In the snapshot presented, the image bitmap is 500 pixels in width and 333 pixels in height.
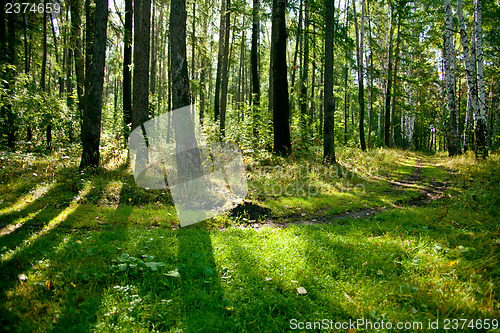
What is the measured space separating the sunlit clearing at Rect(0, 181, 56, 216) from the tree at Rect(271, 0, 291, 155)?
8746 millimetres

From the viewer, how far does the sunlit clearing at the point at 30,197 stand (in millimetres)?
5493

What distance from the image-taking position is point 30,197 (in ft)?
20.6

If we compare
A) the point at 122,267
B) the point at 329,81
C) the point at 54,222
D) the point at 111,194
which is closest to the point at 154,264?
the point at 122,267

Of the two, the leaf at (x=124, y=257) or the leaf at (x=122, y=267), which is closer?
the leaf at (x=122, y=267)

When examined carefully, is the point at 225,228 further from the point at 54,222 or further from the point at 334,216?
the point at 54,222

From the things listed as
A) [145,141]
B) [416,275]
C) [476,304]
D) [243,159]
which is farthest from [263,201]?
[145,141]

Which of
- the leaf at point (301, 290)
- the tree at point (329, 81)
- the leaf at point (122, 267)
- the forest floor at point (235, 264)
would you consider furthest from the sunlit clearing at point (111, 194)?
the tree at point (329, 81)

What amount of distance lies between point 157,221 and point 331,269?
12.7 ft

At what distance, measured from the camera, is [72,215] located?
18.1ft

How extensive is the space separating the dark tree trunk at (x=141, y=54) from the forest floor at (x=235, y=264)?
14.4 feet

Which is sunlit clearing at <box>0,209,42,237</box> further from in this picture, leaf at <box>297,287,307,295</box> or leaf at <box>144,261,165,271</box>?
leaf at <box>297,287,307,295</box>

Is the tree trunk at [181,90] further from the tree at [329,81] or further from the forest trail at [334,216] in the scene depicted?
the tree at [329,81]

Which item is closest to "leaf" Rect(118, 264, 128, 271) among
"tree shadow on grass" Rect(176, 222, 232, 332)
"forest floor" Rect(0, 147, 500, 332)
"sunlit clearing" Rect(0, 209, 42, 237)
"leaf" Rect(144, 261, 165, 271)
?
"forest floor" Rect(0, 147, 500, 332)

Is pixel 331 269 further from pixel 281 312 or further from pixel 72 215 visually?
pixel 72 215
